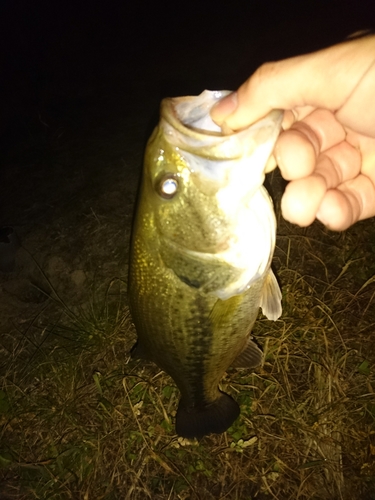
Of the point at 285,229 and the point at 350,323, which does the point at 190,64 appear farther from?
the point at 350,323

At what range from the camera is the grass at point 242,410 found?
272cm

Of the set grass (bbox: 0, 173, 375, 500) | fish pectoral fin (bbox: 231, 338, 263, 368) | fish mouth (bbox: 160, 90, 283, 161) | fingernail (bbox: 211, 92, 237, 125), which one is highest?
fingernail (bbox: 211, 92, 237, 125)

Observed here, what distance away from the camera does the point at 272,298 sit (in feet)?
6.28

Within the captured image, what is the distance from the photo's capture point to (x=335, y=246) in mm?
3500

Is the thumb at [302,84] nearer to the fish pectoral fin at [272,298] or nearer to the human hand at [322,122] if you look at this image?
the human hand at [322,122]

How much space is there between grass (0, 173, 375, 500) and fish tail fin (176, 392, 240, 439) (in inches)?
21.5

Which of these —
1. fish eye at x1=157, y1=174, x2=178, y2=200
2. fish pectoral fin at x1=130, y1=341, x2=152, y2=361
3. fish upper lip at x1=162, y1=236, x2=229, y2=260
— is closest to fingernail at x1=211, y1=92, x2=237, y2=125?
fish eye at x1=157, y1=174, x2=178, y2=200

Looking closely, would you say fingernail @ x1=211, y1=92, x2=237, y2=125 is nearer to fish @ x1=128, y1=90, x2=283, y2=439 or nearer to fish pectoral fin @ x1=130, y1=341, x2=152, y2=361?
fish @ x1=128, y1=90, x2=283, y2=439

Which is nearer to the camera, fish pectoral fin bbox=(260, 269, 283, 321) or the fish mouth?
the fish mouth

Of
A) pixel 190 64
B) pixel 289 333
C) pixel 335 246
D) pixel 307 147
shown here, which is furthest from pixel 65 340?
pixel 190 64

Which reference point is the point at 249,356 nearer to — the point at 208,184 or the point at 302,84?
the point at 208,184

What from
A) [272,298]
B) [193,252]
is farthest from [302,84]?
[272,298]

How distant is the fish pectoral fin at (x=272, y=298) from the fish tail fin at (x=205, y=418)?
30.0 inches

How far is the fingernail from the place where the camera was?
54.5 inches
